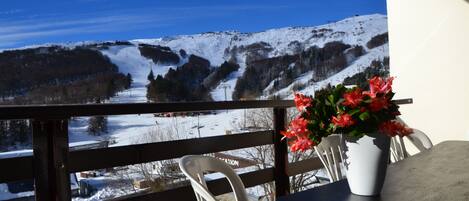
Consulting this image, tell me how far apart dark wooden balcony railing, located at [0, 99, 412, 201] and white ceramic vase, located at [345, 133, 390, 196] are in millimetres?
1053

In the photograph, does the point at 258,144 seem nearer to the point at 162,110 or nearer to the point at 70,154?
the point at 162,110

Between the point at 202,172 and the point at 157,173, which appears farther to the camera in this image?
the point at 157,173

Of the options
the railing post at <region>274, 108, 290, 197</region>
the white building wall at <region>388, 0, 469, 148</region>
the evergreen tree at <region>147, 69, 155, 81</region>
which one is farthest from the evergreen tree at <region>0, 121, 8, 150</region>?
the evergreen tree at <region>147, 69, 155, 81</region>

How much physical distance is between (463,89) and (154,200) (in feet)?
9.47

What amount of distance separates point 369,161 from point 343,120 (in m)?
0.15

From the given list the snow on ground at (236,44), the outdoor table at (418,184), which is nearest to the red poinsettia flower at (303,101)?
the outdoor table at (418,184)

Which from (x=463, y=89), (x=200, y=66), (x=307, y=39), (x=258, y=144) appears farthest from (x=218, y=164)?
(x=307, y=39)

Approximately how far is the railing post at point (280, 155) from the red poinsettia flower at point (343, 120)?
5.49ft

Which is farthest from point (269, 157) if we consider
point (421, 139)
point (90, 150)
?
point (90, 150)

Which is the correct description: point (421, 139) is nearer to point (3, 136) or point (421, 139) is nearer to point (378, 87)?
point (378, 87)

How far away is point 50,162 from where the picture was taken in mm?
1629

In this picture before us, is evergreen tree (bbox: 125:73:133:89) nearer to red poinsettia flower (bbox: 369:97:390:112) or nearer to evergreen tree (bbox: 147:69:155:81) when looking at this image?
evergreen tree (bbox: 147:69:155:81)

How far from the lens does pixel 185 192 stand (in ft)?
7.14

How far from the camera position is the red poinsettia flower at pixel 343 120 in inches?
43.2
